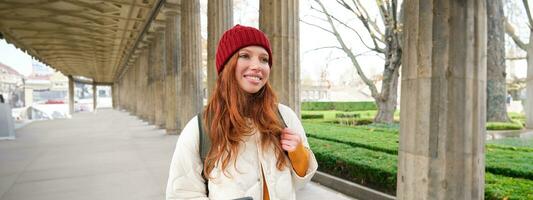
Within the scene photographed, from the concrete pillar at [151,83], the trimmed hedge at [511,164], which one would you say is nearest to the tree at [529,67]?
the trimmed hedge at [511,164]

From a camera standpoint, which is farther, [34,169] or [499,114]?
[499,114]

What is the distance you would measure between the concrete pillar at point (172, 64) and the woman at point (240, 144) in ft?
39.4

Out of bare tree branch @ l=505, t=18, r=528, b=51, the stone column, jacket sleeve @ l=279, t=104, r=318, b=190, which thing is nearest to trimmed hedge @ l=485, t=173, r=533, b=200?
jacket sleeve @ l=279, t=104, r=318, b=190

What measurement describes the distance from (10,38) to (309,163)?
80.4 feet

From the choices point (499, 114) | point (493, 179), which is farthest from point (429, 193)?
point (499, 114)

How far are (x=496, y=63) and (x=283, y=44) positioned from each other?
1419 centimetres

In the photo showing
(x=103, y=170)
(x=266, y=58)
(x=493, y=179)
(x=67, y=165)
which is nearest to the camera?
(x=266, y=58)

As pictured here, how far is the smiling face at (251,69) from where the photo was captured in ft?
4.53

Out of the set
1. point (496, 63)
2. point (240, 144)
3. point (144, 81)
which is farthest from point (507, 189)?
point (144, 81)

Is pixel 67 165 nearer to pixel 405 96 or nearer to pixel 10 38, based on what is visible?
pixel 405 96

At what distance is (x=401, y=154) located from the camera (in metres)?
3.35

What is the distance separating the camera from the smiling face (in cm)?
138

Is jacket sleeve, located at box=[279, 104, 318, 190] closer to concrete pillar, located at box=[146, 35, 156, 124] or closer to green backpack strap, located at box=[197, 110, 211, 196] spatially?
green backpack strap, located at box=[197, 110, 211, 196]

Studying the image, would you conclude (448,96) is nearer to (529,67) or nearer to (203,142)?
(203,142)
